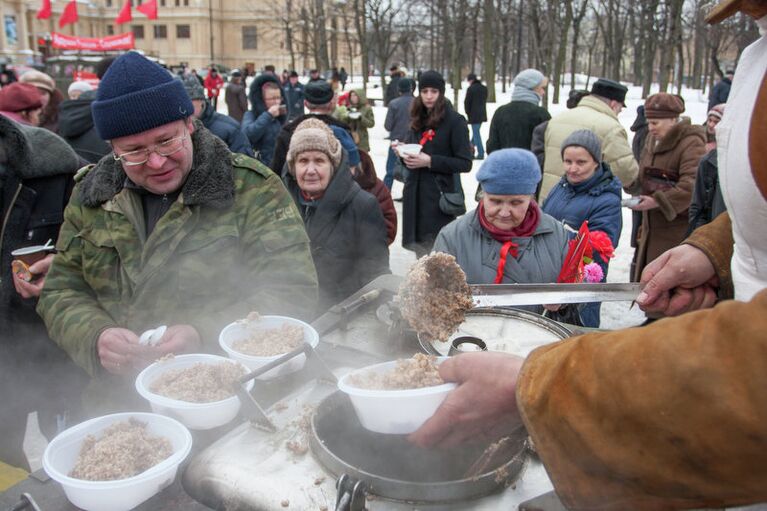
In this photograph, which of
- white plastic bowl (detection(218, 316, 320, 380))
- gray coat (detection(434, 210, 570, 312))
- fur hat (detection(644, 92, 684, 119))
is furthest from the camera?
fur hat (detection(644, 92, 684, 119))

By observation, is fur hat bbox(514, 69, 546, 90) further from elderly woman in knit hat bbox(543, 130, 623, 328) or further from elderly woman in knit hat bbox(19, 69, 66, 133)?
elderly woman in knit hat bbox(19, 69, 66, 133)

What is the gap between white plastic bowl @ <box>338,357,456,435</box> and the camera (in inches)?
51.9

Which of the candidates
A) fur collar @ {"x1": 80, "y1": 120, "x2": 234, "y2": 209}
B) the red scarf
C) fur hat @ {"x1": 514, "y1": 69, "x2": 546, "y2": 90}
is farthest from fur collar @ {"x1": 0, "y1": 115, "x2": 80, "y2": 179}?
fur hat @ {"x1": 514, "y1": 69, "x2": 546, "y2": 90}

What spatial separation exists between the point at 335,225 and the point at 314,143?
57 centimetres

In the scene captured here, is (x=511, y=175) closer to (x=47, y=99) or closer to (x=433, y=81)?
(x=433, y=81)

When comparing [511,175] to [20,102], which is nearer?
[511,175]

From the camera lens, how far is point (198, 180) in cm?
221

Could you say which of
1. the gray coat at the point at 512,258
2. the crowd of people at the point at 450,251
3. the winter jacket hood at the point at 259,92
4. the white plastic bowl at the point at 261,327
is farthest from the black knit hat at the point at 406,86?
the white plastic bowl at the point at 261,327

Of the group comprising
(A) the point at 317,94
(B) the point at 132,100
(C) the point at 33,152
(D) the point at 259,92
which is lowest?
(C) the point at 33,152

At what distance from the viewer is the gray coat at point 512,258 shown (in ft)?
9.86

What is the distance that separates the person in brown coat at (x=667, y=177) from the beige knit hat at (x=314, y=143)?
103 inches

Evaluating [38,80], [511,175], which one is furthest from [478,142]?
[511,175]

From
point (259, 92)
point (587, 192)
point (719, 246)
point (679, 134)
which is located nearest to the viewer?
point (719, 246)

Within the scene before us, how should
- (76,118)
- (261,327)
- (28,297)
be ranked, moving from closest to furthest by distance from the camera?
(261,327) < (28,297) < (76,118)
